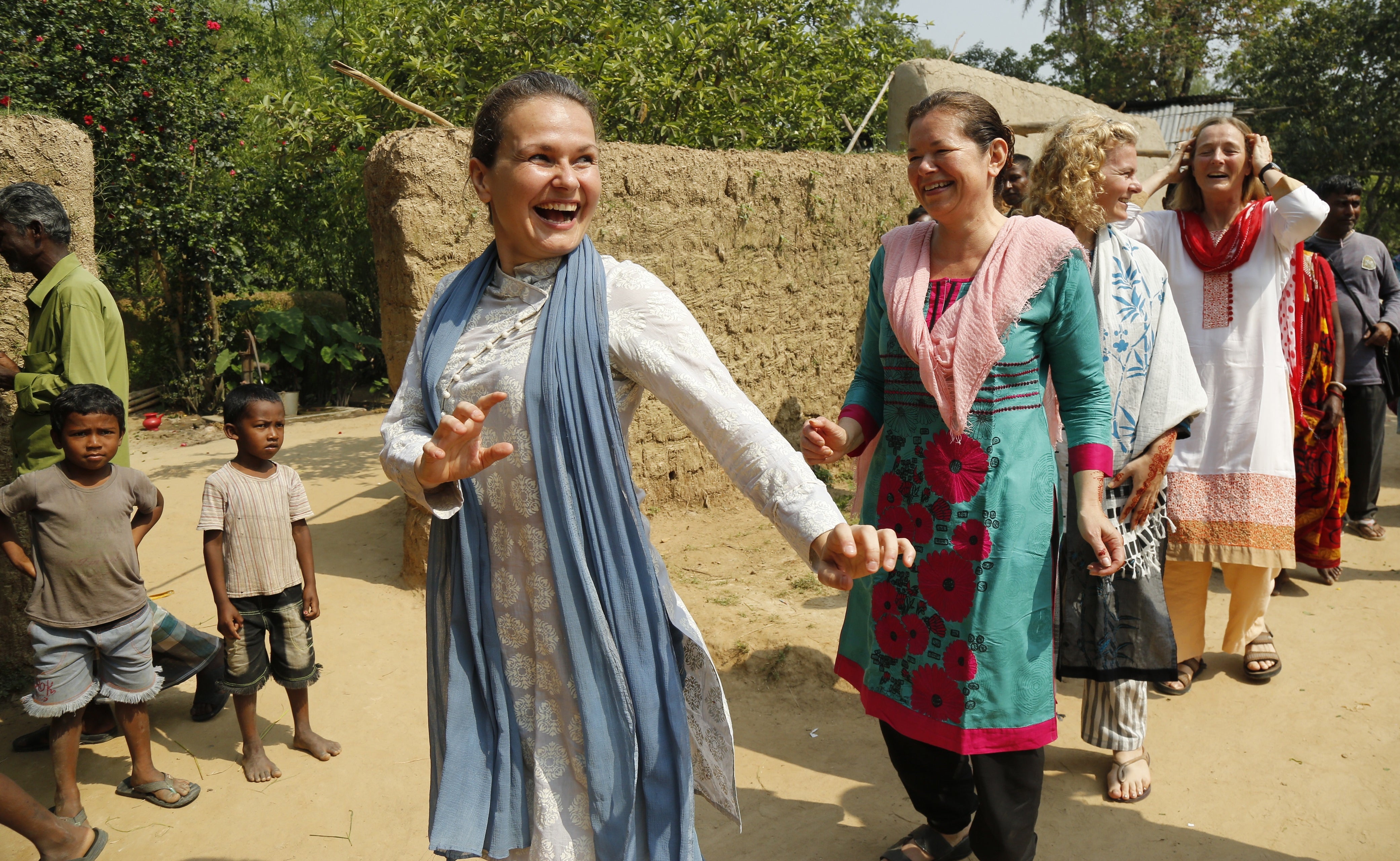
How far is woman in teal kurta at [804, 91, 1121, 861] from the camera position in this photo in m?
2.37

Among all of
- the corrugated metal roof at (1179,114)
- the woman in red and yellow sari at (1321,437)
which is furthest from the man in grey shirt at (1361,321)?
the corrugated metal roof at (1179,114)

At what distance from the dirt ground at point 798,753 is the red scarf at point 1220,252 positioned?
1.62 meters

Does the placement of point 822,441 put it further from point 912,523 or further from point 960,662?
point 960,662

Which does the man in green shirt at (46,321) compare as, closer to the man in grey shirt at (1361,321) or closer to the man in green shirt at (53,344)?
the man in green shirt at (53,344)

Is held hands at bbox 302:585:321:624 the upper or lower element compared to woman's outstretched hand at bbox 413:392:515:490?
lower

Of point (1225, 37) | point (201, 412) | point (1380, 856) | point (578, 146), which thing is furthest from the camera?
point (1225, 37)

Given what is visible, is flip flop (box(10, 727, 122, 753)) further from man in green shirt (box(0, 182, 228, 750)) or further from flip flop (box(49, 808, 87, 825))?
flip flop (box(49, 808, 87, 825))

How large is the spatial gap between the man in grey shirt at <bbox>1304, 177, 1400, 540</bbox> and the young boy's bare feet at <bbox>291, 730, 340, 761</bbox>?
593 centimetres

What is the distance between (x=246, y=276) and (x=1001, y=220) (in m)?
10.7

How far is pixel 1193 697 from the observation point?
3949mm

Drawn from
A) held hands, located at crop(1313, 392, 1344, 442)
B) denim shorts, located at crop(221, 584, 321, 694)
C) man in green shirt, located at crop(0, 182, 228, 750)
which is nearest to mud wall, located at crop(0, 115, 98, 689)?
man in green shirt, located at crop(0, 182, 228, 750)

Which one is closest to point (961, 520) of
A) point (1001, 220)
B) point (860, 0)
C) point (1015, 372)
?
point (1015, 372)

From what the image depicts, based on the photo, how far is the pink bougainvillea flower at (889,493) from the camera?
2.54 meters

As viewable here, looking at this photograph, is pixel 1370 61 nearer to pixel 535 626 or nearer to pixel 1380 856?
pixel 1380 856
